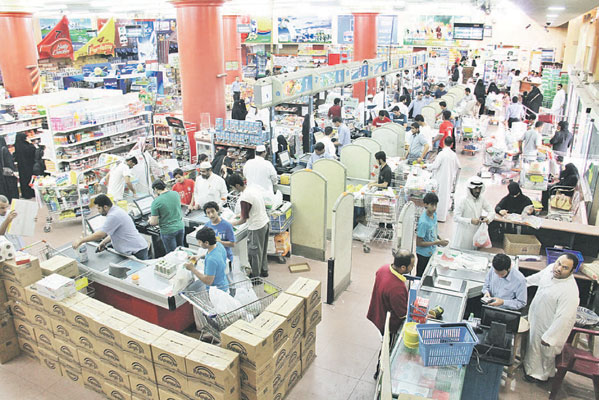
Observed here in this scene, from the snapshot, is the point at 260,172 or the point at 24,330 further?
the point at 260,172

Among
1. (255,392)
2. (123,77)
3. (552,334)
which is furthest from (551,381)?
(123,77)

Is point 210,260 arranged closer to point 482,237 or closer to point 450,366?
point 450,366

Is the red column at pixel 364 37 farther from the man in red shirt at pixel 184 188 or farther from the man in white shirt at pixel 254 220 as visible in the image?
the man in white shirt at pixel 254 220

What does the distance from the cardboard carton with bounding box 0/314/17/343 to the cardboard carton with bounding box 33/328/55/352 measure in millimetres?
408

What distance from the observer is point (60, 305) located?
5.15 m

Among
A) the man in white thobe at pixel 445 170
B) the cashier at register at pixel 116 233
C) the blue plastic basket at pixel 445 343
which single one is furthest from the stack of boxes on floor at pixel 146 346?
the man in white thobe at pixel 445 170

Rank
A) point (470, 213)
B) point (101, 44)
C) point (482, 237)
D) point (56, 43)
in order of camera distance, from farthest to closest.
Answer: point (101, 44) < point (56, 43) < point (470, 213) < point (482, 237)

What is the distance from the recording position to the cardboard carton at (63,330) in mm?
5168

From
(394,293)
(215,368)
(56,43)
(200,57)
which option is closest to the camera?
(215,368)

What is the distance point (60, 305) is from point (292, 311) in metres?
2.56

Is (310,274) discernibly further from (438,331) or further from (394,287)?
(438,331)

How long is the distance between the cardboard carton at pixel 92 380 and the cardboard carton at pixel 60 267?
121cm

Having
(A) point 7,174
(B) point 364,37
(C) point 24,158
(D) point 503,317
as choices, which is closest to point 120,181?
(A) point 7,174

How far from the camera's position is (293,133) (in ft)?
41.6
